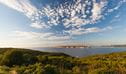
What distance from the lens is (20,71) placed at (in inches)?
410

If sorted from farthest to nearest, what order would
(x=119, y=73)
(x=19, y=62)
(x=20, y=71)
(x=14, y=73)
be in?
(x=19, y=62) < (x=20, y=71) < (x=14, y=73) < (x=119, y=73)

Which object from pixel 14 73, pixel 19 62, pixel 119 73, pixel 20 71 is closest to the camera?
pixel 119 73

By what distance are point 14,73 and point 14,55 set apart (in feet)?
28.9

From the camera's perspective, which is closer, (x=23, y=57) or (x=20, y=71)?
(x=20, y=71)

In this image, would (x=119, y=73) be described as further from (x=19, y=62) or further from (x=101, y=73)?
(x=19, y=62)

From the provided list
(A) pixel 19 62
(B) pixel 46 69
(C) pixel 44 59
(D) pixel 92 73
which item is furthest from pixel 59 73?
(C) pixel 44 59

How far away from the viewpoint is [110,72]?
29.3 feet

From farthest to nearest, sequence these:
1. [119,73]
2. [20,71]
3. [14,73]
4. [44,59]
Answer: [44,59] < [20,71] < [14,73] < [119,73]

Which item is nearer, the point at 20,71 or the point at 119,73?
the point at 119,73

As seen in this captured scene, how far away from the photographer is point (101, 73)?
8.84m

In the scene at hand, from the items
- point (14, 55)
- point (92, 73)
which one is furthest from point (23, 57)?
point (92, 73)

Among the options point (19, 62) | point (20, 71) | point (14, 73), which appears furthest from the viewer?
point (19, 62)

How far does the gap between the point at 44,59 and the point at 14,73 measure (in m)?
10.5

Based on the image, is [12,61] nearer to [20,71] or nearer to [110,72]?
[20,71]
